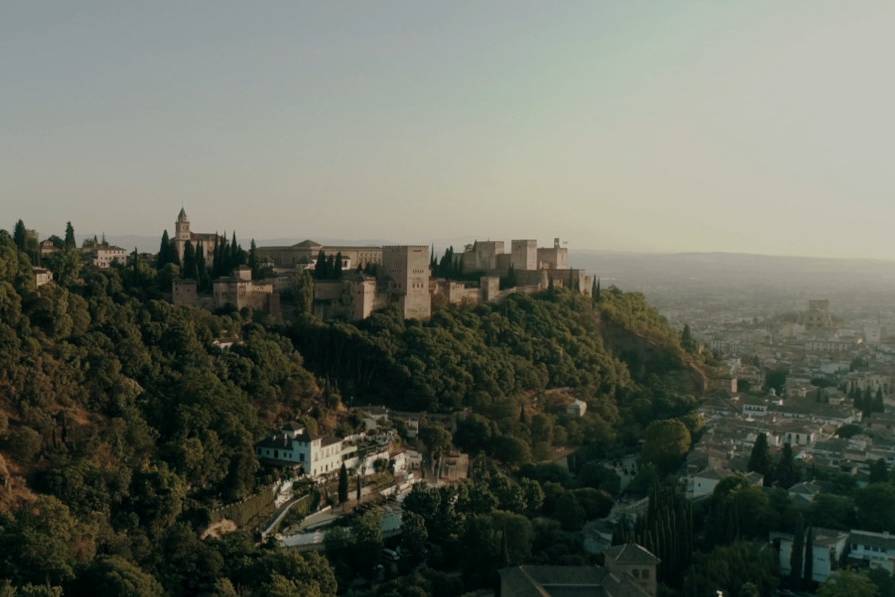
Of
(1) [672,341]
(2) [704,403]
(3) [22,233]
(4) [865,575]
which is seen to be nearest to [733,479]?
(4) [865,575]

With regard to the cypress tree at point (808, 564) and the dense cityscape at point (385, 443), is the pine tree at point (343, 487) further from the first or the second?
the cypress tree at point (808, 564)

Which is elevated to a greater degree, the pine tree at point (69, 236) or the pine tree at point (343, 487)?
the pine tree at point (69, 236)

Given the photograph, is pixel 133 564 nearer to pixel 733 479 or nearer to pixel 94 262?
pixel 733 479

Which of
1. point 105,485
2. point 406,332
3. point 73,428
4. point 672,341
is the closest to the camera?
point 105,485

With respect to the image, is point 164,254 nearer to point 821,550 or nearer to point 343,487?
point 343,487

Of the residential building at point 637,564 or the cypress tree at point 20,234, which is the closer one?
the residential building at point 637,564

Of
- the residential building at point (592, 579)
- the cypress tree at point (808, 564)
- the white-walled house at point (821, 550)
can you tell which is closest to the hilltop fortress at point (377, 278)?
the residential building at point (592, 579)

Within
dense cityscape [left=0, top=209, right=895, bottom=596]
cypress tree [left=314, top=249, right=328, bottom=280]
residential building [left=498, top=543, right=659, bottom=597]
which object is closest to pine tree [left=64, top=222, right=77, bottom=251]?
dense cityscape [left=0, top=209, right=895, bottom=596]
